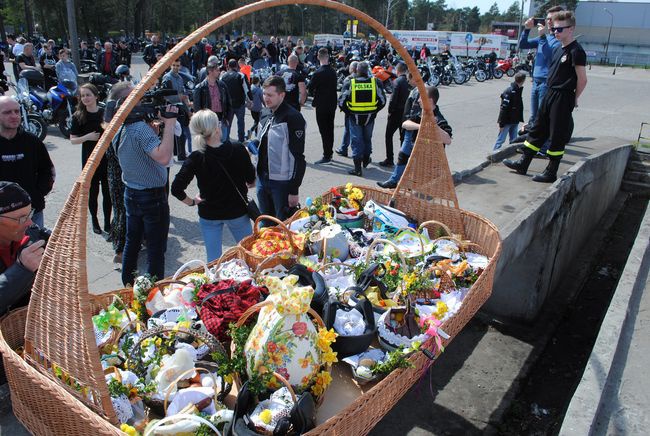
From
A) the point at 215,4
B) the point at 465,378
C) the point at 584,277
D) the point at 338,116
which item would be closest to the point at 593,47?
the point at 215,4

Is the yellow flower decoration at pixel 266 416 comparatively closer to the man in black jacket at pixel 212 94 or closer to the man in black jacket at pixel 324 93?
the man in black jacket at pixel 212 94

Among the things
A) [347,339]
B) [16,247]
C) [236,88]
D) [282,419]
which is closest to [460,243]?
[347,339]

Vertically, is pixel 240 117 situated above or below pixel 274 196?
above

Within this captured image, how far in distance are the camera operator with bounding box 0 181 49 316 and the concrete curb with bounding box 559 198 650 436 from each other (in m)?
3.00

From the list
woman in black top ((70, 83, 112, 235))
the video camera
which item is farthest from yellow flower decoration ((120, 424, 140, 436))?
woman in black top ((70, 83, 112, 235))

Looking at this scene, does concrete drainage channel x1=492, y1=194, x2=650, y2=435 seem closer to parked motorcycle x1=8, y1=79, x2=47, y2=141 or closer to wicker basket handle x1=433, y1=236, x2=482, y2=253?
wicker basket handle x1=433, y1=236, x2=482, y2=253

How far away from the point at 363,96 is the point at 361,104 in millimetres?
134

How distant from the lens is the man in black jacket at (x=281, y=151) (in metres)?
4.54

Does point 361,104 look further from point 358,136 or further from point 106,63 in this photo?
point 106,63

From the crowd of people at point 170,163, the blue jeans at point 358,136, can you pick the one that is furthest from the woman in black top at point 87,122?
the blue jeans at point 358,136

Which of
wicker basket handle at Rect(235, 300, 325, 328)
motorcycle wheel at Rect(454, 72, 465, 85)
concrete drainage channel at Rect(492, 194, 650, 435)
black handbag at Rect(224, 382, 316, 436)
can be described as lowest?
concrete drainage channel at Rect(492, 194, 650, 435)

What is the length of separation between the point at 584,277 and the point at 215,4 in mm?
55634

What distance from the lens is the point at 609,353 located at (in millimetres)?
3623

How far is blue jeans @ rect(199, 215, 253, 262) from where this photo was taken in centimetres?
424
